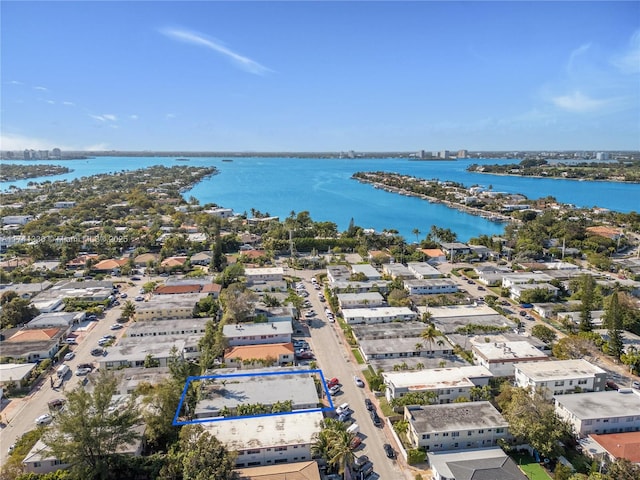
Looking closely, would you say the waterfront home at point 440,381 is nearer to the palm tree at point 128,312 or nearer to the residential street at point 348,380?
the residential street at point 348,380

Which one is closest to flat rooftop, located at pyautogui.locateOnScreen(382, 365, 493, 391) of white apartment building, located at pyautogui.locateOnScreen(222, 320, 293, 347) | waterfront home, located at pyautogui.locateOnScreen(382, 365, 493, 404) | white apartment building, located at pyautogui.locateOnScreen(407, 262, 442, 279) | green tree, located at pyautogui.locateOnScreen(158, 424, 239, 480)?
waterfront home, located at pyautogui.locateOnScreen(382, 365, 493, 404)

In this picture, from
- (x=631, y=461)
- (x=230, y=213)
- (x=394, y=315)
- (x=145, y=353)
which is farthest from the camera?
(x=230, y=213)

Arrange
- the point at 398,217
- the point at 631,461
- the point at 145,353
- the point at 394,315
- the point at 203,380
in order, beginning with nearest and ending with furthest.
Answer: the point at 631,461 → the point at 203,380 → the point at 145,353 → the point at 394,315 → the point at 398,217

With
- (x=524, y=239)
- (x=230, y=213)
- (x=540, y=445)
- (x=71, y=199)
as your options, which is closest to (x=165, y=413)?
(x=540, y=445)

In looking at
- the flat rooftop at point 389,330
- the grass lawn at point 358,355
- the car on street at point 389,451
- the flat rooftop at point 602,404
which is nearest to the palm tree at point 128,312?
the flat rooftop at point 389,330

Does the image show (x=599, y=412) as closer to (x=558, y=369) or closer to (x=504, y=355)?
(x=558, y=369)

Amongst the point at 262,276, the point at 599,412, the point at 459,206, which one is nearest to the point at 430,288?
the point at 262,276

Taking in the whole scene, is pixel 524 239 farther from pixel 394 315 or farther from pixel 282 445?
pixel 282 445
